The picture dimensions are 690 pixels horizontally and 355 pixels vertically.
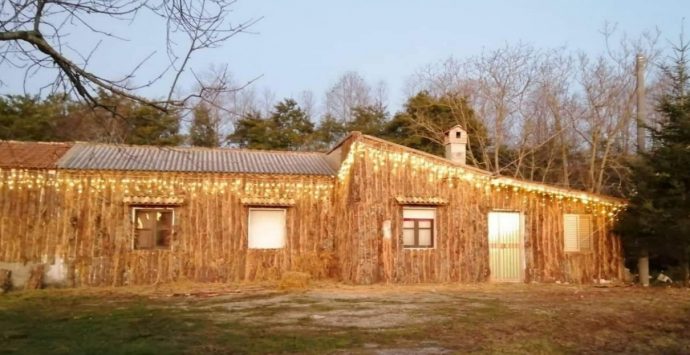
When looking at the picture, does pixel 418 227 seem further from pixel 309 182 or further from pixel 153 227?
pixel 153 227

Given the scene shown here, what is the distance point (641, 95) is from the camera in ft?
85.0

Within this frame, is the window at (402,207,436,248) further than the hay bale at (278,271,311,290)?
Yes

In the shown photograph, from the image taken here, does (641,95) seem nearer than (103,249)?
No

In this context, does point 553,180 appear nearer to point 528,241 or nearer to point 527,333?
point 528,241

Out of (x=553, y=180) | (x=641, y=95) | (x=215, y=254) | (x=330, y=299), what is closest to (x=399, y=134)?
(x=553, y=180)

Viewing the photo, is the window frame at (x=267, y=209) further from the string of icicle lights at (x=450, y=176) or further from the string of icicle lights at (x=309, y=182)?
the string of icicle lights at (x=450, y=176)

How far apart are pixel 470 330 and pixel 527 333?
87cm

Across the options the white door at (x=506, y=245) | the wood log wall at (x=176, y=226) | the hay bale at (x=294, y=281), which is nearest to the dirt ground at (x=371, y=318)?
the hay bale at (x=294, y=281)

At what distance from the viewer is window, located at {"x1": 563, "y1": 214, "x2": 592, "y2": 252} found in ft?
65.2

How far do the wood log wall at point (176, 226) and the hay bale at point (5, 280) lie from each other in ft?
1.28

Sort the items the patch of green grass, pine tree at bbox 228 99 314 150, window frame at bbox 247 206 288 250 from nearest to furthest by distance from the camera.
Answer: the patch of green grass → window frame at bbox 247 206 288 250 → pine tree at bbox 228 99 314 150

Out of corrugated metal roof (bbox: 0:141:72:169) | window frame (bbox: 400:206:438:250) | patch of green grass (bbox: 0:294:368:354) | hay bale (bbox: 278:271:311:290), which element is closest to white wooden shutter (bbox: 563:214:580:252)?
window frame (bbox: 400:206:438:250)

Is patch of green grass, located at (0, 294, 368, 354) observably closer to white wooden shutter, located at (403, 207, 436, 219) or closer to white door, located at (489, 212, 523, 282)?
white wooden shutter, located at (403, 207, 436, 219)

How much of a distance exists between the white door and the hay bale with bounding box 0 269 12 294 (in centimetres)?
1380
